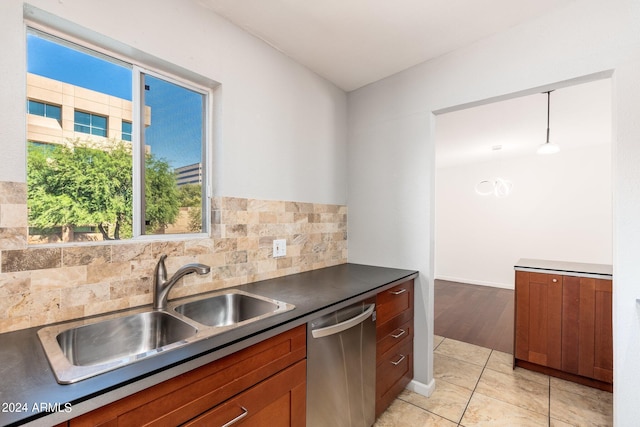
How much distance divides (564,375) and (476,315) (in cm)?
145

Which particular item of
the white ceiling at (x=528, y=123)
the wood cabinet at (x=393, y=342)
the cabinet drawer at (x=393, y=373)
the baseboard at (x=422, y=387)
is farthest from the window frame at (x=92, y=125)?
the white ceiling at (x=528, y=123)

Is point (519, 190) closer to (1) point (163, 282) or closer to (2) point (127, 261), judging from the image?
(1) point (163, 282)

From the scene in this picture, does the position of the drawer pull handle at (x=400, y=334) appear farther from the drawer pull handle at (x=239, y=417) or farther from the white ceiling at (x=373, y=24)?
the white ceiling at (x=373, y=24)

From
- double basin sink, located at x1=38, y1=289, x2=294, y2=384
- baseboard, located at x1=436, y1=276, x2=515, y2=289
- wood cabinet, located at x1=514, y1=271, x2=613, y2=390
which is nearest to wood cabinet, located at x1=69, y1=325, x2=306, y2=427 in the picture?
double basin sink, located at x1=38, y1=289, x2=294, y2=384

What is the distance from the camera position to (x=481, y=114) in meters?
3.07

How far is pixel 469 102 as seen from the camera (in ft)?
6.42

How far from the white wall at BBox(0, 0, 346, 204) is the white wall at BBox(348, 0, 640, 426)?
329mm

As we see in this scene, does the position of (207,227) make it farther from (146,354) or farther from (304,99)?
(304,99)

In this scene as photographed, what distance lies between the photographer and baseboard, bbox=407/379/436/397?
82.1 inches

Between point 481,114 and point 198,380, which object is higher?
point 481,114

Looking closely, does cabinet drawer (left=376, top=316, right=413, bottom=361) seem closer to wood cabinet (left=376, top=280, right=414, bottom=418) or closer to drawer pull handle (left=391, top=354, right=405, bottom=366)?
wood cabinet (left=376, top=280, right=414, bottom=418)

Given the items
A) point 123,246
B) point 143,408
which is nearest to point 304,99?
point 123,246

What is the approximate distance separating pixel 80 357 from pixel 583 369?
325 centimetres

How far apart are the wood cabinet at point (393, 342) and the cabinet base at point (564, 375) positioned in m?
1.13
